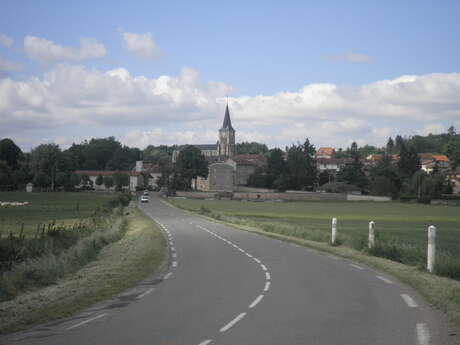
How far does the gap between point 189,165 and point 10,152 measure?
5090 cm

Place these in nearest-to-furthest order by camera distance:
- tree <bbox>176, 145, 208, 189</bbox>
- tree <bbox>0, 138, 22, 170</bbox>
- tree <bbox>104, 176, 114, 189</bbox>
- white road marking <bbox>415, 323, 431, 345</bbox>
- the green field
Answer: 1. white road marking <bbox>415, 323, 431, 345</bbox>
2. the green field
3. tree <bbox>176, 145, 208, 189</bbox>
4. tree <bbox>0, 138, 22, 170</bbox>
5. tree <bbox>104, 176, 114, 189</bbox>

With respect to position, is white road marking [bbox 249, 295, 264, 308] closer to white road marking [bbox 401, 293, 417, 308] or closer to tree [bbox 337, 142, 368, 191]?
white road marking [bbox 401, 293, 417, 308]

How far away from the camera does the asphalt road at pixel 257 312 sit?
330 inches

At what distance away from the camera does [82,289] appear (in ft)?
43.0

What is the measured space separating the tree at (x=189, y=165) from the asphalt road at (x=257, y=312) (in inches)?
5218

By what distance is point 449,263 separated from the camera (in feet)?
49.6

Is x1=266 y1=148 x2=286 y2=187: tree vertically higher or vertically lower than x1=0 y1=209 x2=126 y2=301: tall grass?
higher

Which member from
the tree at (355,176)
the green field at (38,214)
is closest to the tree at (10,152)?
the green field at (38,214)

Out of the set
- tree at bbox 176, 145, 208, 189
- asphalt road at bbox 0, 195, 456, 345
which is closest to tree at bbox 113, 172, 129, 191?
tree at bbox 176, 145, 208, 189

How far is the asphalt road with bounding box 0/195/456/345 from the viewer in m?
8.39

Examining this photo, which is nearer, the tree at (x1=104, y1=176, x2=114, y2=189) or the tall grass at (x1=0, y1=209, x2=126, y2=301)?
the tall grass at (x1=0, y1=209, x2=126, y2=301)

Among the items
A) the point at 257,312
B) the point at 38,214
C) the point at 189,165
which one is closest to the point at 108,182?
the point at 189,165

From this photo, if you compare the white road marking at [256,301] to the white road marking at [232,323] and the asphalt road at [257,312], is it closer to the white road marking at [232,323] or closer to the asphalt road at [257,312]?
the asphalt road at [257,312]

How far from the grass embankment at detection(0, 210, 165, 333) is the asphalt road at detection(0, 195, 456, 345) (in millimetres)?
462
